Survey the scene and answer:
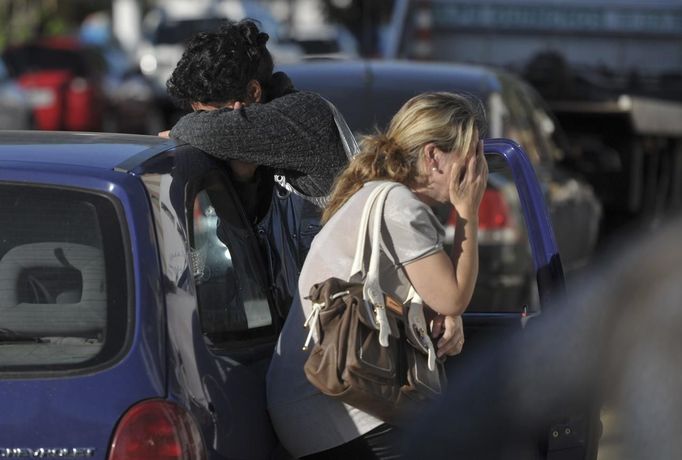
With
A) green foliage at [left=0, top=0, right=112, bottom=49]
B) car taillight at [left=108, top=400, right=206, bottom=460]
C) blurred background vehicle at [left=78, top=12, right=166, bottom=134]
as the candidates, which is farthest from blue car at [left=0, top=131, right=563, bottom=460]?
green foliage at [left=0, top=0, right=112, bottom=49]

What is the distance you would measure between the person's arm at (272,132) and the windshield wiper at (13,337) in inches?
32.2

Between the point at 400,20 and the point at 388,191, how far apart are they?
387 inches

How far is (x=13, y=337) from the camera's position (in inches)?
119

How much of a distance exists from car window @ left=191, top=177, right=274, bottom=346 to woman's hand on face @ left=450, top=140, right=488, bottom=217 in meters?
0.60

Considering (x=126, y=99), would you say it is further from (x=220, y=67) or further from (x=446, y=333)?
(x=446, y=333)

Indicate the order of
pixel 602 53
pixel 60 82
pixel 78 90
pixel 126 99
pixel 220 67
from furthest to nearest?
pixel 126 99
pixel 78 90
pixel 60 82
pixel 602 53
pixel 220 67

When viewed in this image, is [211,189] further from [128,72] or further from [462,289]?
[128,72]

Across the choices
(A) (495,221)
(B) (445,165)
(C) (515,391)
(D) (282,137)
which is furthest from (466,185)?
(A) (495,221)

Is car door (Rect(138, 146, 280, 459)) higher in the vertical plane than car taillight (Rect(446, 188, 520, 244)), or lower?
higher

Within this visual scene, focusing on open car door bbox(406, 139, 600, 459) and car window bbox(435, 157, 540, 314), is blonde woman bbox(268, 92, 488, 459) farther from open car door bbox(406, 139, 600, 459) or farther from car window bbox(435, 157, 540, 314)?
car window bbox(435, 157, 540, 314)

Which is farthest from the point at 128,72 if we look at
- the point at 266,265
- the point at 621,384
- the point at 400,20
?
the point at 621,384

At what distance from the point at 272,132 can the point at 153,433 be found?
1.04 m

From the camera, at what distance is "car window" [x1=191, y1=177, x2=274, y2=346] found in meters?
3.37

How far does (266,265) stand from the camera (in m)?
3.78
